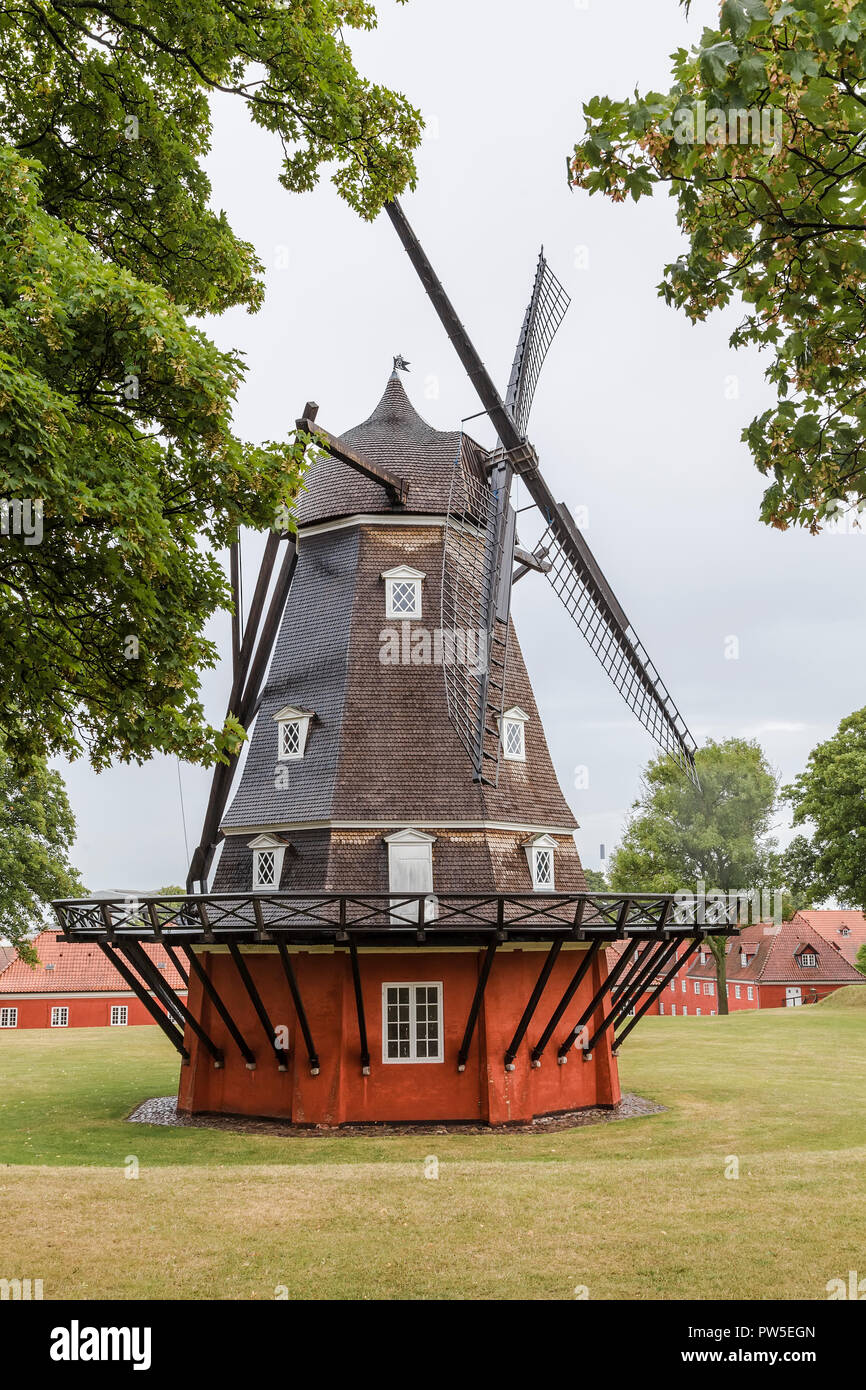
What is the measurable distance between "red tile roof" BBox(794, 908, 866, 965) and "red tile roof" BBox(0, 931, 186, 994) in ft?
114

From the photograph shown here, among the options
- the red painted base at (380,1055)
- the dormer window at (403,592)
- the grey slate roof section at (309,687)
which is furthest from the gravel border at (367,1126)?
the dormer window at (403,592)

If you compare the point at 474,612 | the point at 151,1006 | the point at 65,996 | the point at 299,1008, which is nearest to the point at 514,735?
the point at 474,612

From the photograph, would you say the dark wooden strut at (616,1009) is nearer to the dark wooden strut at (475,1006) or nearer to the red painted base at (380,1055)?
the red painted base at (380,1055)

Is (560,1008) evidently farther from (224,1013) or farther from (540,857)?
(224,1013)

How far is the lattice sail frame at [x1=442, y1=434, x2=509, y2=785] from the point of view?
16062 mm

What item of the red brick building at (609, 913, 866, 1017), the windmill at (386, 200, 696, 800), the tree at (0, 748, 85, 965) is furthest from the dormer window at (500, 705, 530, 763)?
the red brick building at (609, 913, 866, 1017)

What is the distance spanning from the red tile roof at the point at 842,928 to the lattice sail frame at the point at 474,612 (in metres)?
42.9

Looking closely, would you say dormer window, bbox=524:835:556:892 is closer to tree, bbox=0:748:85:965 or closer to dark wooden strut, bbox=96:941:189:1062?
dark wooden strut, bbox=96:941:189:1062

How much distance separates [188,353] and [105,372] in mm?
622

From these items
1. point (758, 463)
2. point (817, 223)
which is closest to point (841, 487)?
point (758, 463)

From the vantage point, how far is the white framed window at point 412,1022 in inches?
613

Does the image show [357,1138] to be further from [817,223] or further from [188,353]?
[817,223]

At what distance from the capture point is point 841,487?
21.9ft

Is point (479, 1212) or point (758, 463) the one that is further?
point (479, 1212)
